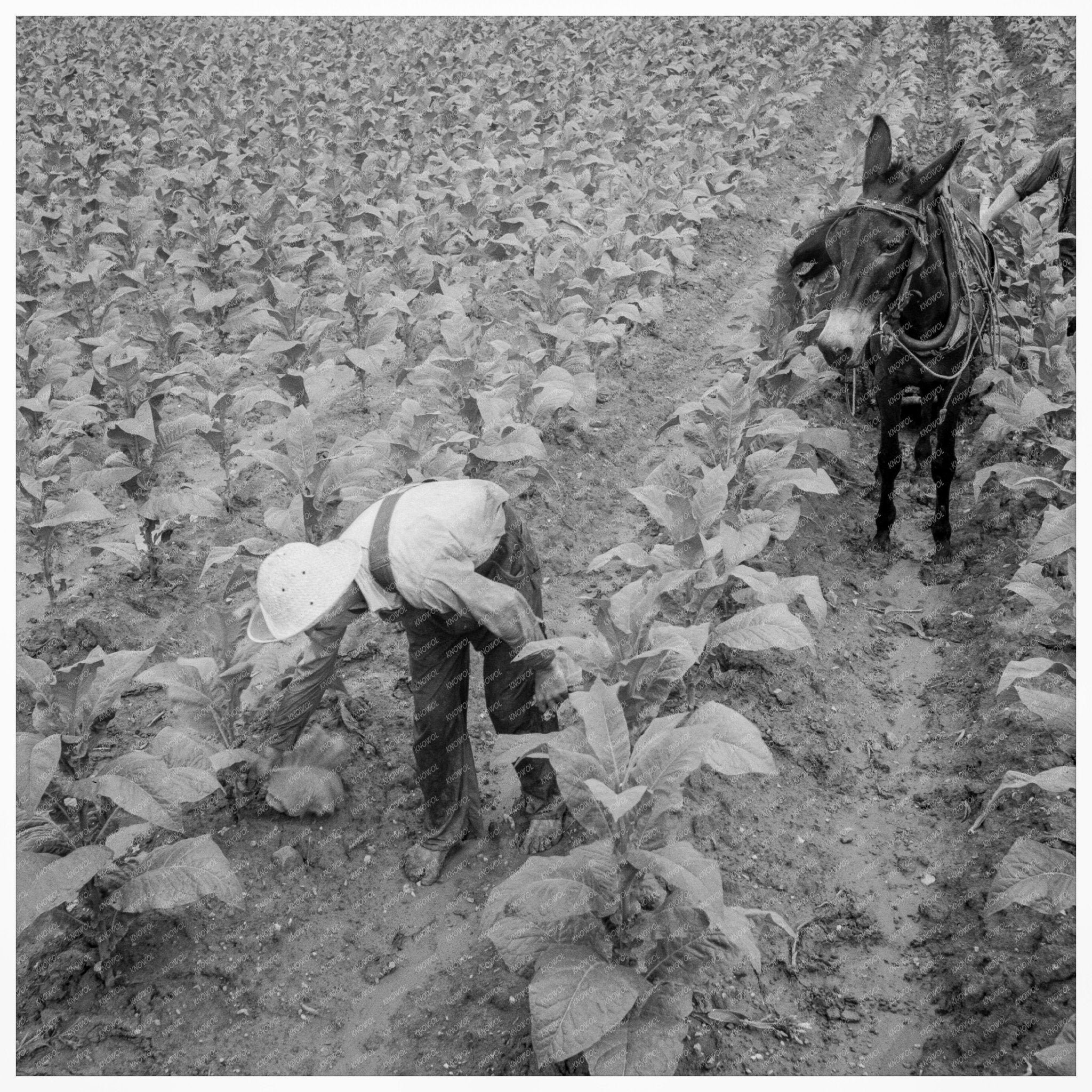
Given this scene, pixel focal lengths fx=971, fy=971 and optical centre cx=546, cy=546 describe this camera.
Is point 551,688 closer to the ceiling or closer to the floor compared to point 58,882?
closer to the ceiling

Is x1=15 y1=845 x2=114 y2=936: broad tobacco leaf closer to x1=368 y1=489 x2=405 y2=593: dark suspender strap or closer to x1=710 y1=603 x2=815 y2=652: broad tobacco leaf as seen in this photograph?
x1=368 y1=489 x2=405 y2=593: dark suspender strap

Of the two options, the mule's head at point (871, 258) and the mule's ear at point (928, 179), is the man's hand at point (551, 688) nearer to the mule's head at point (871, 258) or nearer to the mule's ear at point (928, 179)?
the mule's head at point (871, 258)

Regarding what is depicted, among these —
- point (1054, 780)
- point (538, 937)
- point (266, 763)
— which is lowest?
point (538, 937)

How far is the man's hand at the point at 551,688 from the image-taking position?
12.2ft

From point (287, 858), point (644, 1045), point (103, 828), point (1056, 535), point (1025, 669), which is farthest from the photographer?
point (1056, 535)

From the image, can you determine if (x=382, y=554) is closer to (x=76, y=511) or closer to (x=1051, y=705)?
(x=76, y=511)

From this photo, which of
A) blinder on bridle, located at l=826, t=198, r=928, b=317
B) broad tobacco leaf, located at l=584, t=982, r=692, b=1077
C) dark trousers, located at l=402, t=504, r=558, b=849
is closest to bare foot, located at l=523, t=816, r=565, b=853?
dark trousers, located at l=402, t=504, r=558, b=849

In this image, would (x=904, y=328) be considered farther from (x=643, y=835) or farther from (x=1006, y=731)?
(x=643, y=835)

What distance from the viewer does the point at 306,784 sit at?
416cm

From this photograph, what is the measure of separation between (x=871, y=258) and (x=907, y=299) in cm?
46

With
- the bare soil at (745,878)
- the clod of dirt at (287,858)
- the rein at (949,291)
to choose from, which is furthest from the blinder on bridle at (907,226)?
the clod of dirt at (287,858)

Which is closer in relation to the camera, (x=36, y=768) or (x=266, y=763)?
(x=36, y=768)

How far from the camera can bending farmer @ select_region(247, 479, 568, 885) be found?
11.0 ft

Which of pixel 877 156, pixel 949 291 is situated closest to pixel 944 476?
pixel 949 291
